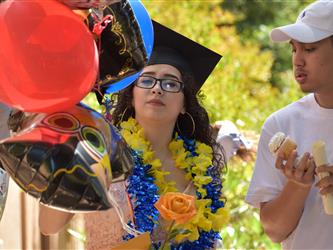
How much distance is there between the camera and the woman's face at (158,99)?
2.79 metres

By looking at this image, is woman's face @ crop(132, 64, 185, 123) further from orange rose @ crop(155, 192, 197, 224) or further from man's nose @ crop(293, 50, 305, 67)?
orange rose @ crop(155, 192, 197, 224)

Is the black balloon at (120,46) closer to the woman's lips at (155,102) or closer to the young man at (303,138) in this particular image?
the woman's lips at (155,102)

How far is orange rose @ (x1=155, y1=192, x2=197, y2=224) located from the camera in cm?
206

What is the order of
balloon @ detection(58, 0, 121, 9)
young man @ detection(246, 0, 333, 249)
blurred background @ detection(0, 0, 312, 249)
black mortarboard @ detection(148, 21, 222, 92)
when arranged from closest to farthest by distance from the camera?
balloon @ detection(58, 0, 121, 9) < young man @ detection(246, 0, 333, 249) < black mortarboard @ detection(148, 21, 222, 92) < blurred background @ detection(0, 0, 312, 249)

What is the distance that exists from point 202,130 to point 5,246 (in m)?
1.43

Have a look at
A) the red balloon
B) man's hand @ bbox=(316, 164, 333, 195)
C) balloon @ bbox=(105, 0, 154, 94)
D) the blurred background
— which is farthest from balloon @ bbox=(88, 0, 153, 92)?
the blurred background

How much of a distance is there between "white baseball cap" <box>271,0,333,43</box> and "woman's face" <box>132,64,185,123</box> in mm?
417

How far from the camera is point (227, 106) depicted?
512cm

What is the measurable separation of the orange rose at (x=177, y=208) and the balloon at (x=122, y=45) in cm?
44

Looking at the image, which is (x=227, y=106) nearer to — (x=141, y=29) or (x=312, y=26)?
(x=312, y=26)

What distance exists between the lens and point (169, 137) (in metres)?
2.92

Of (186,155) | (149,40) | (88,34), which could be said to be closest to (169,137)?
(186,155)

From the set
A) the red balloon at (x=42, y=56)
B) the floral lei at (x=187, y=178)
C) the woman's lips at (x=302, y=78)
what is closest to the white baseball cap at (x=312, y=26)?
the woman's lips at (x=302, y=78)

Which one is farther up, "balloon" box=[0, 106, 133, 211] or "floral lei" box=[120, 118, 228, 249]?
"balloon" box=[0, 106, 133, 211]
